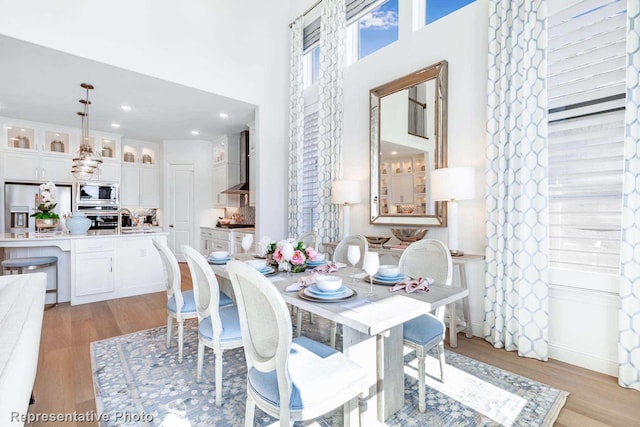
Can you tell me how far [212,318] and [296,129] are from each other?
344 cm

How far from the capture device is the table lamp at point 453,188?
261cm

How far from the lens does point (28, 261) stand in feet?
11.9

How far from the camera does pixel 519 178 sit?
2420mm

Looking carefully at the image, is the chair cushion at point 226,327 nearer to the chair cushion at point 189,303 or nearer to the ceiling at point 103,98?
the chair cushion at point 189,303

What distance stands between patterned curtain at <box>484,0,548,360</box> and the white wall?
3153 mm

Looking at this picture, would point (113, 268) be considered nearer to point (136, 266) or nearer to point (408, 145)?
point (136, 266)

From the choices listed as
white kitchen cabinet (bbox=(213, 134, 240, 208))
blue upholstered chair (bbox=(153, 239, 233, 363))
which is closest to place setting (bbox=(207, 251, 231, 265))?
blue upholstered chair (bbox=(153, 239, 233, 363))

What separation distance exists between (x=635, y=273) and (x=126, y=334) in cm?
406

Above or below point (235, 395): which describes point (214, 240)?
above

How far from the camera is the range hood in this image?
19.7 ft

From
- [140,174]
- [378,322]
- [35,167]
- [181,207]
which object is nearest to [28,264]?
[35,167]

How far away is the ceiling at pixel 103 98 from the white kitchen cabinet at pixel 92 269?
203cm

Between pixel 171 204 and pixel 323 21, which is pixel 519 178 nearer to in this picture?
pixel 323 21

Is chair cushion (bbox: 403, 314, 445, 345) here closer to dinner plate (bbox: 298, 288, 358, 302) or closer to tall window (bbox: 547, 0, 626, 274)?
dinner plate (bbox: 298, 288, 358, 302)
